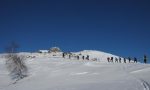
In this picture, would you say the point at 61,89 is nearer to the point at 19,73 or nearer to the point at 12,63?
the point at 19,73

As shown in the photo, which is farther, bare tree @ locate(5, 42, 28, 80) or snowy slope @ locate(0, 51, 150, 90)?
bare tree @ locate(5, 42, 28, 80)

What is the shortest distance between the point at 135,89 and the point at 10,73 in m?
35.8

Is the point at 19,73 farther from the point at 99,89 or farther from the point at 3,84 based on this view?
the point at 99,89

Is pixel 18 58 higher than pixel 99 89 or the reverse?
higher

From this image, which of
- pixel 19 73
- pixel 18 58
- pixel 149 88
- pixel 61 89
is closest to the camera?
pixel 149 88

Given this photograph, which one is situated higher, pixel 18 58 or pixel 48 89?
pixel 18 58

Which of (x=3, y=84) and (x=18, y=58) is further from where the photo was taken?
(x=18, y=58)

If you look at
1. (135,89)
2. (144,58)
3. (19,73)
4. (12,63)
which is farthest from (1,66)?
(135,89)

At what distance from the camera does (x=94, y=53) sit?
108m

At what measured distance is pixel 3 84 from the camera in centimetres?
4472

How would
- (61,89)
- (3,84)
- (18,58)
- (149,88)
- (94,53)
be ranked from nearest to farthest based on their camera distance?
(149,88), (61,89), (3,84), (18,58), (94,53)

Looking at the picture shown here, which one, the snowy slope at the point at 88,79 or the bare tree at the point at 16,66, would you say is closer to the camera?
the snowy slope at the point at 88,79

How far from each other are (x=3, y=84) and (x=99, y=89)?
78.4 ft

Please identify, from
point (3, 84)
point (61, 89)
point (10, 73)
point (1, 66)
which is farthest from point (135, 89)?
point (1, 66)
